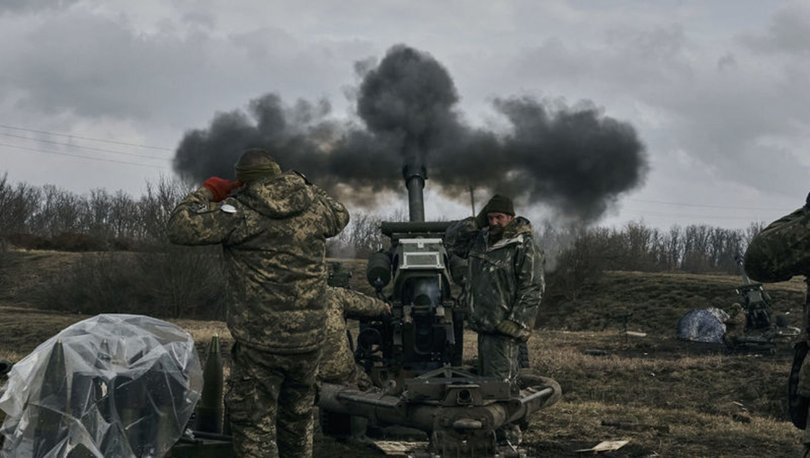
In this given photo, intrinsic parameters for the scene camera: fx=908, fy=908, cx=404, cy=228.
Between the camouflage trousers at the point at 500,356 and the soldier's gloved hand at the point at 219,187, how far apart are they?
8.15 feet

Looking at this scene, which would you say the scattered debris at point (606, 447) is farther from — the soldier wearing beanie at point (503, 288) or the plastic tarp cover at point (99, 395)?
the plastic tarp cover at point (99, 395)

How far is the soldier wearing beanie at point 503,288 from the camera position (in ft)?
21.3

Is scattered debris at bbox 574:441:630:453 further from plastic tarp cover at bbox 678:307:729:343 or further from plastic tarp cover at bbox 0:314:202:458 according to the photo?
plastic tarp cover at bbox 678:307:729:343

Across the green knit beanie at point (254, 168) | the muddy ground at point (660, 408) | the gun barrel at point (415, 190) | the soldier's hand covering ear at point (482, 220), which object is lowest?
the muddy ground at point (660, 408)

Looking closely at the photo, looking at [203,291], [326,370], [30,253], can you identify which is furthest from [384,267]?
[30,253]

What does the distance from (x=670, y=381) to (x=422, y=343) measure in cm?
478

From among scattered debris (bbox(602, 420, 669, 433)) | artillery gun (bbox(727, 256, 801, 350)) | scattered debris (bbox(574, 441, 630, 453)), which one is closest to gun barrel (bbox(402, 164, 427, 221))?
scattered debris (bbox(602, 420, 669, 433))

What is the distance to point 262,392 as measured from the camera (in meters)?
4.67

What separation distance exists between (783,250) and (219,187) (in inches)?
111

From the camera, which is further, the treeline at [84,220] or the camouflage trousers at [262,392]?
the treeline at [84,220]

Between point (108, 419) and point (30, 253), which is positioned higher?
point (30, 253)

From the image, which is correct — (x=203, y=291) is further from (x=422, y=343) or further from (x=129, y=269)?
(x=422, y=343)

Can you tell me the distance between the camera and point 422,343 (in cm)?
873

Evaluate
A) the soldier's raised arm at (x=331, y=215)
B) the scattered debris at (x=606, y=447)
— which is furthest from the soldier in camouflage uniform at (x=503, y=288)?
the soldier's raised arm at (x=331, y=215)
